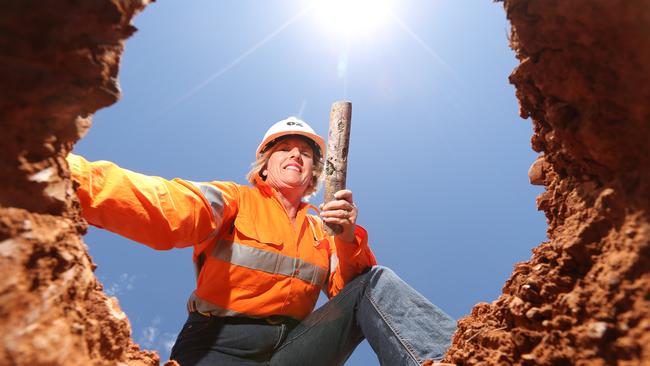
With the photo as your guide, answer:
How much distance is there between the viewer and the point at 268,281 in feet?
12.4

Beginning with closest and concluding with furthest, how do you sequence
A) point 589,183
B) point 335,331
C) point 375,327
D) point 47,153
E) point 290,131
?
point 47,153 → point 589,183 → point 375,327 → point 335,331 → point 290,131

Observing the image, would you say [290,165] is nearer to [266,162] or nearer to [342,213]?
[266,162]

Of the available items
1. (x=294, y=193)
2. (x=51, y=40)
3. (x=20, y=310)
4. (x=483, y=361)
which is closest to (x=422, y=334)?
(x=483, y=361)

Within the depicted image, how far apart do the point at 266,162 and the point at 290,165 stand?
47cm

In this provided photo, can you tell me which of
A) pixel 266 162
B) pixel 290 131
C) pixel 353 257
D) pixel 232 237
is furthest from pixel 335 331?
pixel 290 131

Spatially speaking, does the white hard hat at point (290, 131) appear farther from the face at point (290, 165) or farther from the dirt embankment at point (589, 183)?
the dirt embankment at point (589, 183)

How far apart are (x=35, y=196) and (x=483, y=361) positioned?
2192 mm

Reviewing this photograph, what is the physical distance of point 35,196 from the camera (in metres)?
1.45

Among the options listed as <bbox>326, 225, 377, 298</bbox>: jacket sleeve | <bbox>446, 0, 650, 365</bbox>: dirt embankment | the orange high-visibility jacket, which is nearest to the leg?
<bbox>326, 225, 377, 298</bbox>: jacket sleeve

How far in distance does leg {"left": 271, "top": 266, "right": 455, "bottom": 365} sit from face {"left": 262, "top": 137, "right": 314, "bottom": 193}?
61.8 inches

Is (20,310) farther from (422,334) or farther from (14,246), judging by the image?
(422,334)

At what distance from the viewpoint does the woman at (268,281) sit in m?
2.95

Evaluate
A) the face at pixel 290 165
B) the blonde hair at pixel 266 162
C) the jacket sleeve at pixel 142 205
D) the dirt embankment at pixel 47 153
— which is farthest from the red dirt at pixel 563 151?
the blonde hair at pixel 266 162

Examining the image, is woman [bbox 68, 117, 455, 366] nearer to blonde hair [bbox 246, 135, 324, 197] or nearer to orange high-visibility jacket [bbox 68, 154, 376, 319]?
orange high-visibility jacket [bbox 68, 154, 376, 319]
